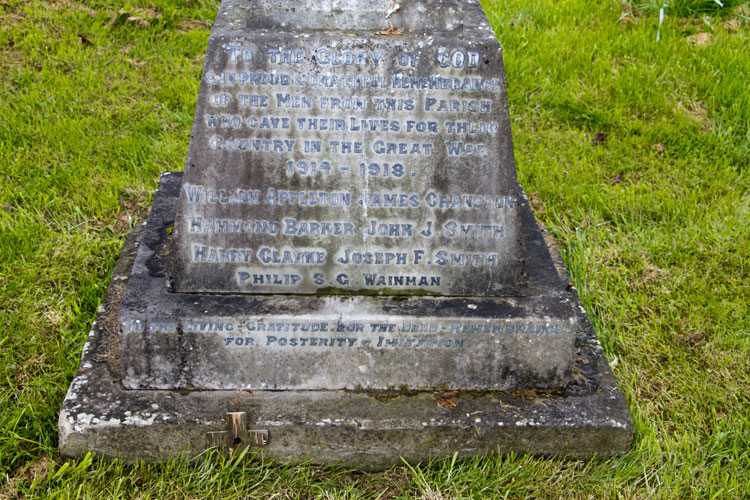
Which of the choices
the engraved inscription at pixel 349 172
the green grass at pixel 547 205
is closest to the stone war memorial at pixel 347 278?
the engraved inscription at pixel 349 172

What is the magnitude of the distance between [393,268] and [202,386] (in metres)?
0.83

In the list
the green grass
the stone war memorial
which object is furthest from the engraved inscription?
the green grass

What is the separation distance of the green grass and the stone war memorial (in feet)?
0.49

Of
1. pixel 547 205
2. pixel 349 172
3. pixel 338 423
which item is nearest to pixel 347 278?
pixel 349 172

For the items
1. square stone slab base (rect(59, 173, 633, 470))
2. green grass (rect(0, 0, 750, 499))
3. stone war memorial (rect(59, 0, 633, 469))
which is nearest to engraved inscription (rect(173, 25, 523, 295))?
stone war memorial (rect(59, 0, 633, 469))

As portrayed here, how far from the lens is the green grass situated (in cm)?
271

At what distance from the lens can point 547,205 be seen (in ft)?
14.2

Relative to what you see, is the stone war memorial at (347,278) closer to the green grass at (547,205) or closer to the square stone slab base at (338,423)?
the square stone slab base at (338,423)

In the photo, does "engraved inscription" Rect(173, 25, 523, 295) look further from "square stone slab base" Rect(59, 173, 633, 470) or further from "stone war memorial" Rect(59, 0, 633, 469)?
"square stone slab base" Rect(59, 173, 633, 470)

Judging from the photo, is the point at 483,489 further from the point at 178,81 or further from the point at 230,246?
the point at 178,81

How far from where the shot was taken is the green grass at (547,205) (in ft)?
8.89

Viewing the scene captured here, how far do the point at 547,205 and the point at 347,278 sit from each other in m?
1.89

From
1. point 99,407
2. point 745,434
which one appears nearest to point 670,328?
point 745,434

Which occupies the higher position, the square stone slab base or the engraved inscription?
the engraved inscription
